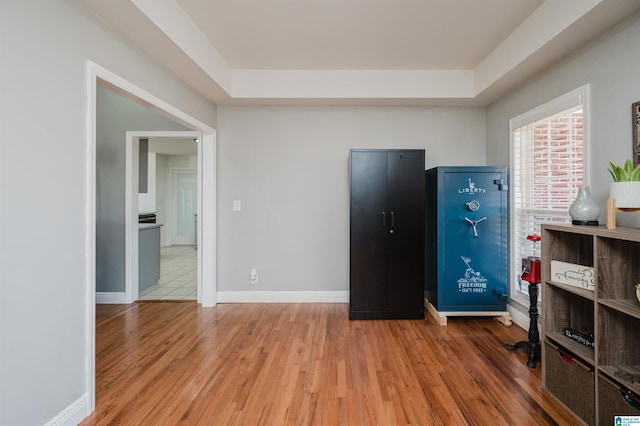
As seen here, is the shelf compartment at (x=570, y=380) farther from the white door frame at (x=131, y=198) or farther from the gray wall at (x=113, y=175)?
the gray wall at (x=113, y=175)

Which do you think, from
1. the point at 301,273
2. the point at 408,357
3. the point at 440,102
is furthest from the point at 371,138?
the point at 408,357

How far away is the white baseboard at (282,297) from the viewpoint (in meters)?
3.88

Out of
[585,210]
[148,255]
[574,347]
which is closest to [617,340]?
[574,347]

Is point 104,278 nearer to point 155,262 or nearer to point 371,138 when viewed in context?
point 155,262

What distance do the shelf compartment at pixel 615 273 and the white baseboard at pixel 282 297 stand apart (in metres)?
2.57

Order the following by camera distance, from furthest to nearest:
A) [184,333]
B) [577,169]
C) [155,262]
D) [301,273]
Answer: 1. [155,262]
2. [301,273]
3. [184,333]
4. [577,169]

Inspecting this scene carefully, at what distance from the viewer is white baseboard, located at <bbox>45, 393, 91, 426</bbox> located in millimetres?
1652

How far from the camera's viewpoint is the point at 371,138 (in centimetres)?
384

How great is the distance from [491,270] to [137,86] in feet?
11.7

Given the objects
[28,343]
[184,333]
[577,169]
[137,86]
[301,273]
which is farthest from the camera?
[301,273]

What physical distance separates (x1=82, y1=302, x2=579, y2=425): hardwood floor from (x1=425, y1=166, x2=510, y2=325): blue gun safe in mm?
286

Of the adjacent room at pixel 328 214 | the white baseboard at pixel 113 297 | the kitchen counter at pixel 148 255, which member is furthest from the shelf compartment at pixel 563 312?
the kitchen counter at pixel 148 255

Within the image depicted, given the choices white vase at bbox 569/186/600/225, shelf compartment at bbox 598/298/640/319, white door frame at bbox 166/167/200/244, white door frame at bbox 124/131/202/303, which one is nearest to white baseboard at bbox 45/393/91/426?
white door frame at bbox 124/131/202/303

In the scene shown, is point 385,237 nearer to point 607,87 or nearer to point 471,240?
point 471,240
